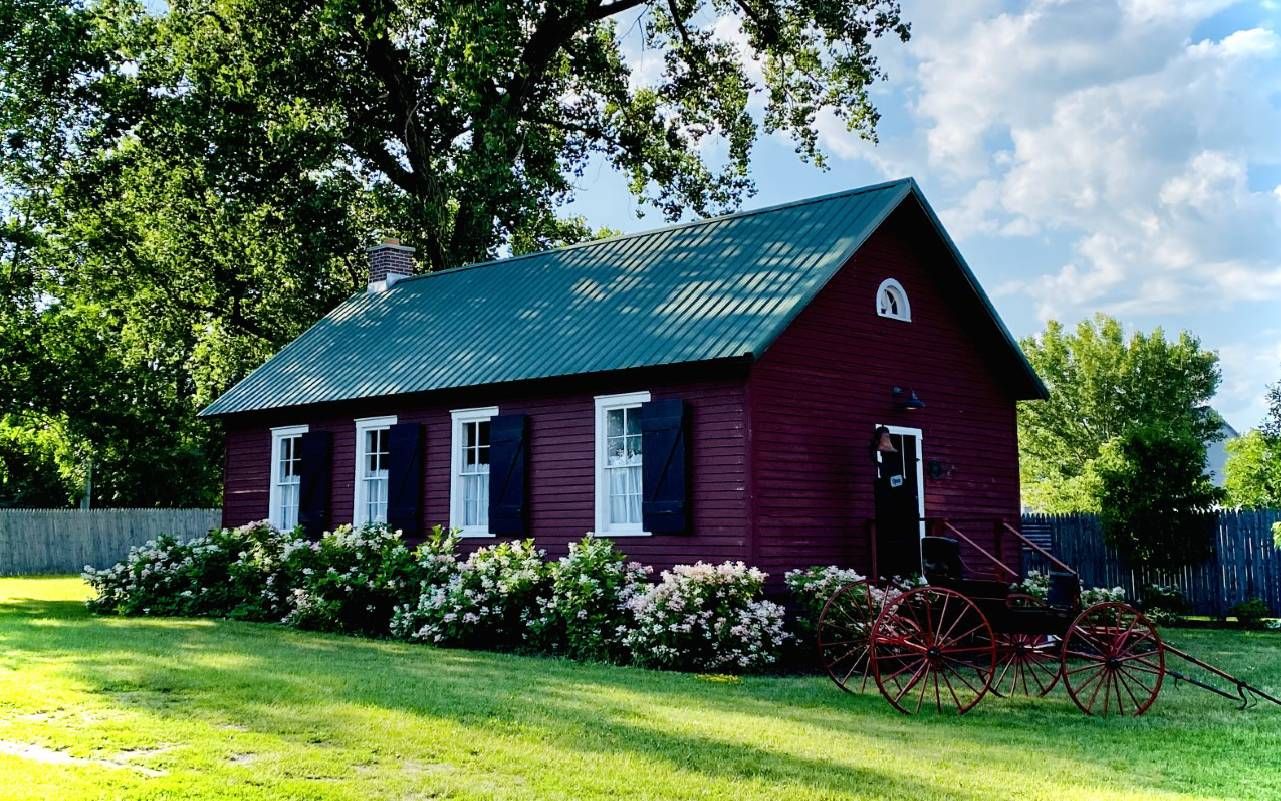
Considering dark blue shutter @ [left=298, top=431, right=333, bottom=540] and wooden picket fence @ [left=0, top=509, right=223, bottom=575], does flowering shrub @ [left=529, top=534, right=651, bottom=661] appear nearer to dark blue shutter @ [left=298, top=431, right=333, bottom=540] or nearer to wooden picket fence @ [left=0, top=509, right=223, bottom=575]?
dark blue shutter @ [left=298, top=431, right=333, bottom=540]

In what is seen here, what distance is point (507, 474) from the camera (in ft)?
53.8

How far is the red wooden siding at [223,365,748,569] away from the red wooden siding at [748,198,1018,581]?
1.26 feet

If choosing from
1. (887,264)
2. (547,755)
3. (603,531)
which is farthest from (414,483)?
(547,755)

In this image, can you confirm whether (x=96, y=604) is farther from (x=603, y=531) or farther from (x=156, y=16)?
(x=156, y=16)

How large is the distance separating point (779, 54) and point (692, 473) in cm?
1830

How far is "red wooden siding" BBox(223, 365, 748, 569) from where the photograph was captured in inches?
557

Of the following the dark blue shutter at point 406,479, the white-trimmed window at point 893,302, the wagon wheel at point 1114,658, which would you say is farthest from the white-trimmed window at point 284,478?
the wagon wheel at point 1114,658

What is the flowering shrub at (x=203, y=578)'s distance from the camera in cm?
1819

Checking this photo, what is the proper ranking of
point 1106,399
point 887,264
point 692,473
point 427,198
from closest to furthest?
point 692,473 → point 887,264 → point 427,198 → point 1106,399

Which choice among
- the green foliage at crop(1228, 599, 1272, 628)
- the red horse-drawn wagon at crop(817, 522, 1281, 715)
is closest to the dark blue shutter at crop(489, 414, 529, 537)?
the red horse-drawn wagon at crop(817, 522, 1281, 715)

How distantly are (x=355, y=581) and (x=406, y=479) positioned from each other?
208 cm

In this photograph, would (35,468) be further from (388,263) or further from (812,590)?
(812,590)

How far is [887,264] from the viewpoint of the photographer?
A: 53.9 feet

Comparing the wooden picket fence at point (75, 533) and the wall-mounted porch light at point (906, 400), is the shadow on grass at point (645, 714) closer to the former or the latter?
the wall-mounted porch light at point (906, 400)
